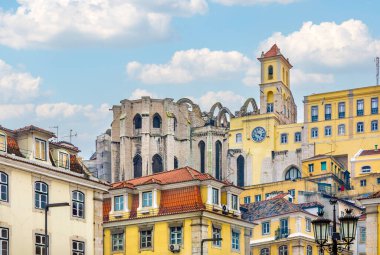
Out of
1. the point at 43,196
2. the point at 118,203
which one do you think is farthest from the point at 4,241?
the point at 118,203

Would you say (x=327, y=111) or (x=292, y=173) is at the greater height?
(x=327, y=111)

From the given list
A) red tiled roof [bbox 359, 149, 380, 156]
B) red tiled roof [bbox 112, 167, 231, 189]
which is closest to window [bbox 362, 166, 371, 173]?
red tiled roof [bbox 359, 149, 380, 156]

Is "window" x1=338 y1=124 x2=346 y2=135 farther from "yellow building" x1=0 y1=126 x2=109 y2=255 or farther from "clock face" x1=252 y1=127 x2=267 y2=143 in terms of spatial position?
"yellow building" x1=0 y1=126 x2=109 y2=255

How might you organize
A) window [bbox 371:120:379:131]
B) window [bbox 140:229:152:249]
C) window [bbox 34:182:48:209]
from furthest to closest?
1. window [bbox 371:120:379:131]
2. window [bbox 140:229:152:249]
3. window [bbox 34:182:48:209]

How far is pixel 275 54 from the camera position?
584 ft

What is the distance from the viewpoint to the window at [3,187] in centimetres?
5622

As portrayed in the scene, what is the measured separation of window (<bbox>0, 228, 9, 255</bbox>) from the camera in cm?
5553

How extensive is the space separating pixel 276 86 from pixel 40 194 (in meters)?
118

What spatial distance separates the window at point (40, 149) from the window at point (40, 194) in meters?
1.57

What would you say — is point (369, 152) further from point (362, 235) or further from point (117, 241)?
point (117, 241)

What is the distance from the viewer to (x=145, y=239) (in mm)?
74750

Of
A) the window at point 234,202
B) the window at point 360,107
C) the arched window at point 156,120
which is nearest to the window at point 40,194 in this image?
the window at point 234,202

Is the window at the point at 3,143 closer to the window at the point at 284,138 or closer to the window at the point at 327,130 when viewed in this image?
the window at the point at 327,130

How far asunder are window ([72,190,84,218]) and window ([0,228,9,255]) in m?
6.12
